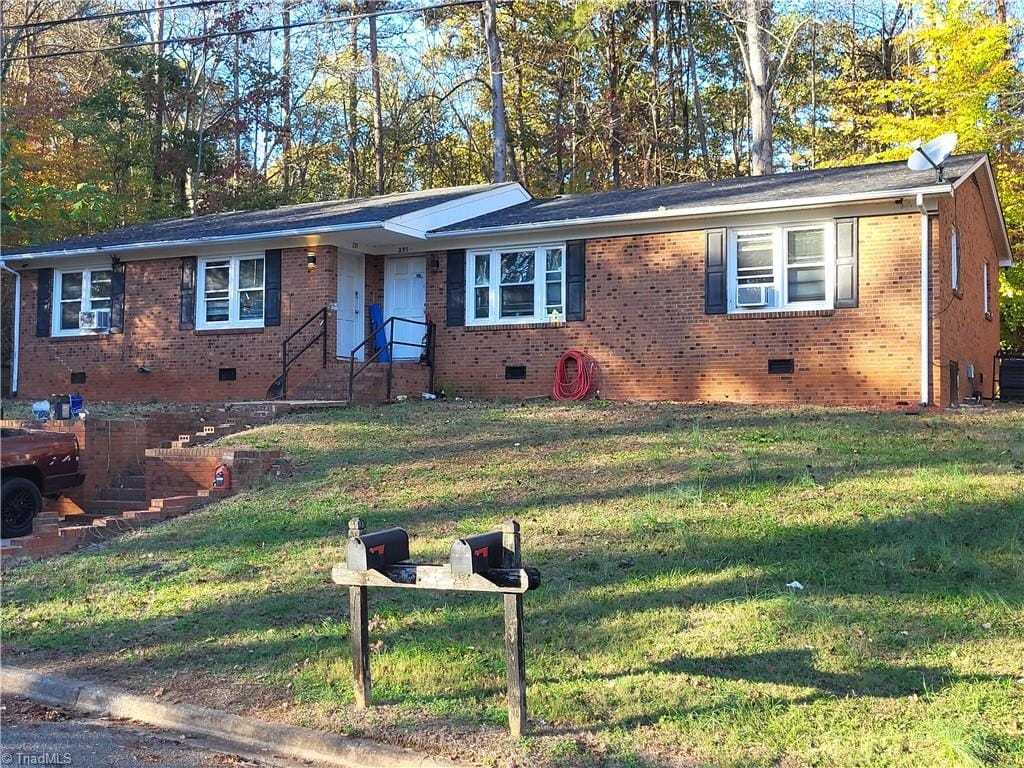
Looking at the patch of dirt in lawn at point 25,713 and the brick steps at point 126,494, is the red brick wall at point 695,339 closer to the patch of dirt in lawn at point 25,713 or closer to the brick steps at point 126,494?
the brick steps at point 126,494

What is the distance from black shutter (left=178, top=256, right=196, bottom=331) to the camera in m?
19.4

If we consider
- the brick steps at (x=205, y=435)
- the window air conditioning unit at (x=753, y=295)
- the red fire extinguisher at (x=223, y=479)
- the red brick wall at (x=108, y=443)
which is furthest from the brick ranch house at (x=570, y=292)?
the red fire extinguisher at (x=223, y=479)

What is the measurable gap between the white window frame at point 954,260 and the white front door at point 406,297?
8.75 meters

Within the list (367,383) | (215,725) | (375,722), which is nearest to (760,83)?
(367,383)

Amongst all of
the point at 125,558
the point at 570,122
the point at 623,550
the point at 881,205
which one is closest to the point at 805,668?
the point at 623,550

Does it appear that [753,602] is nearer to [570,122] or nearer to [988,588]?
[988,588]

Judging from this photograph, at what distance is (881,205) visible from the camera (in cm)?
1473

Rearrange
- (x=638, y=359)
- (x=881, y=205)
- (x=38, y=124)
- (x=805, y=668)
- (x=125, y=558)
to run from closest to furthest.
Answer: (x=805, y=668)
(x=125, y=558)
(x=881, y=205)
(x=638, y=359)
(x=38, y=124)

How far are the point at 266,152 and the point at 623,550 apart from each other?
33.2 meters

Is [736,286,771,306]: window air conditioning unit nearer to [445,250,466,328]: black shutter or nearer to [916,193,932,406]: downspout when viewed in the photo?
[916,193,932,406]: downspout

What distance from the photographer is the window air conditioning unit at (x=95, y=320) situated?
20438mm

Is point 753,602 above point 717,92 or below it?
below

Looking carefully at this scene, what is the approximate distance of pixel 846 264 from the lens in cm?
1492

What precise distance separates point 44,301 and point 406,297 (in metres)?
7.95
